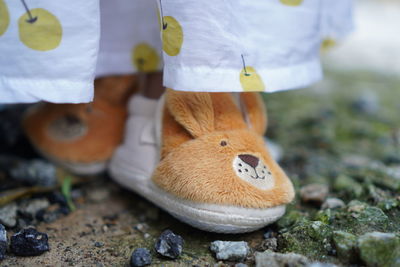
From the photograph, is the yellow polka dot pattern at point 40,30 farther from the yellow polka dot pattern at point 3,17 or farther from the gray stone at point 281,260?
the gray stone at point 281,260

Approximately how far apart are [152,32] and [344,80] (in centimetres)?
159

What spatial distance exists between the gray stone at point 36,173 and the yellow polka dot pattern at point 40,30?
1.36ft

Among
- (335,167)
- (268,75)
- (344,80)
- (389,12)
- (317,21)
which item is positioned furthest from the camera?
(389,12)

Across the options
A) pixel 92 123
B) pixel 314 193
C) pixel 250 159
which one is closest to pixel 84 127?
pixel 92 123

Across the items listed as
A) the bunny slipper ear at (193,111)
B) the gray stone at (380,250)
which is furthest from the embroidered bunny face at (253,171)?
the gray stone at (380,250)

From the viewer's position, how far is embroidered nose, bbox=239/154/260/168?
89 centimetres

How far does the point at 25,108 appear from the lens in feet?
4.56

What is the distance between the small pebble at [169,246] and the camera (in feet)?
2.70

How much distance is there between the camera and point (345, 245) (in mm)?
775

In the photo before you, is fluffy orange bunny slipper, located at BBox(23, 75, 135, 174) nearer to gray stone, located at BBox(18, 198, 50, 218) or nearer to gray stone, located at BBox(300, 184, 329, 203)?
gray stone, located at BBox(18, 198, 50, 218)

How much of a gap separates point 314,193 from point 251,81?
363mm

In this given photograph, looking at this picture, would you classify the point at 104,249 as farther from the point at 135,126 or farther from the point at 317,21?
the point at 317,21

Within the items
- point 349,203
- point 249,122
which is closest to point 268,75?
point 249,122

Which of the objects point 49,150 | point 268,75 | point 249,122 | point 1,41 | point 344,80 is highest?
point 1,41
